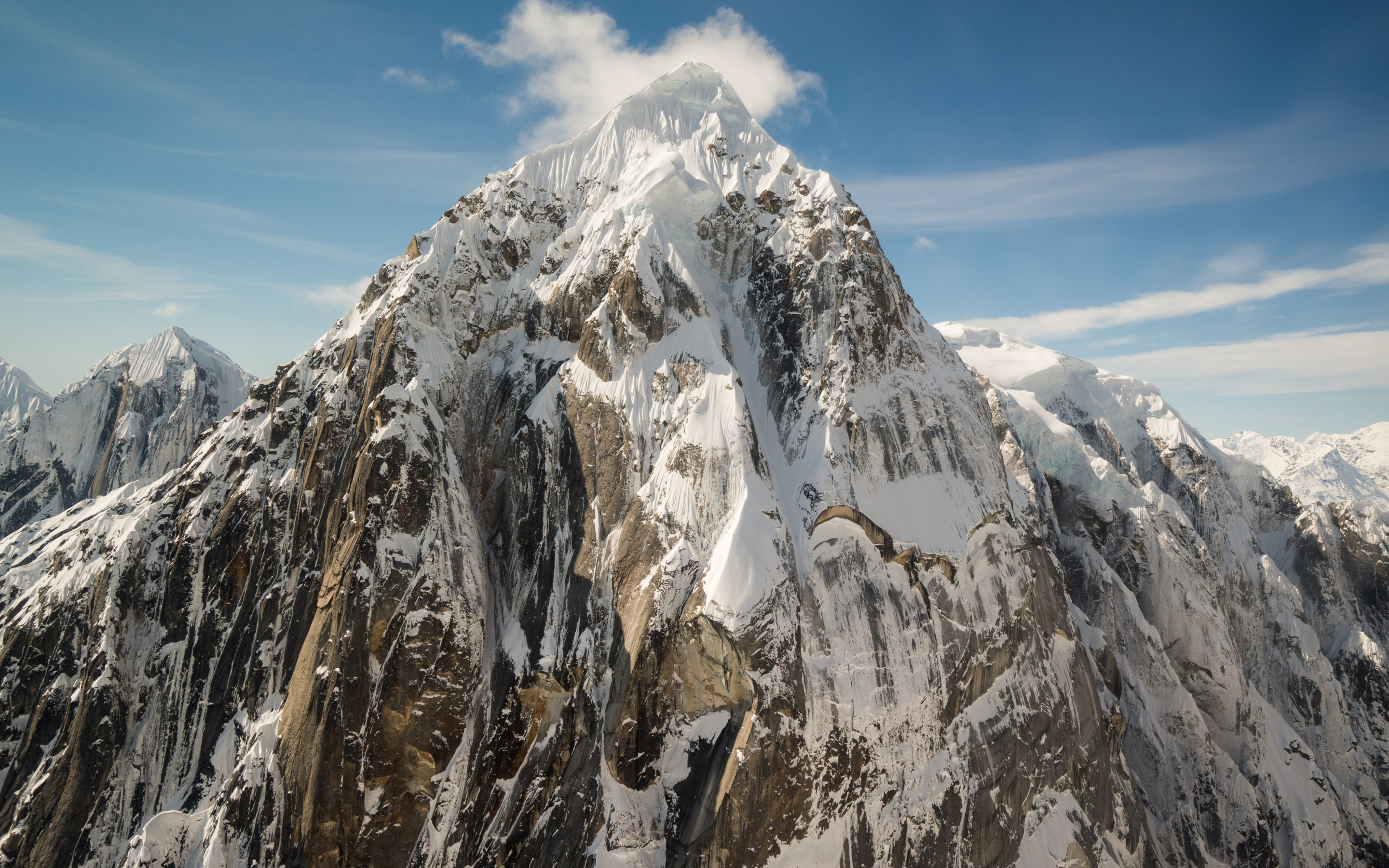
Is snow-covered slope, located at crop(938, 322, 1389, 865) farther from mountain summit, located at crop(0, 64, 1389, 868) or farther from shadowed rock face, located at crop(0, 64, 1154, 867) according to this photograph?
shadowed rock face, located at crop(0, 64, 1154, 867)

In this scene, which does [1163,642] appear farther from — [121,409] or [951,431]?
[121,409]

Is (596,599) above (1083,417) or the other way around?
the other way around

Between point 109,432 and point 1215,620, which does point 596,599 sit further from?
point 109,432

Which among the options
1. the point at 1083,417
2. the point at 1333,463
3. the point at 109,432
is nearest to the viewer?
the point at 1083,417

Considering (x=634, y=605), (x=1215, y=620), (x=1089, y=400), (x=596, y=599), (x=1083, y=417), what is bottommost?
(x=1215, y=620)

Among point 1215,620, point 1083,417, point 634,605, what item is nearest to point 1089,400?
point 1083,417

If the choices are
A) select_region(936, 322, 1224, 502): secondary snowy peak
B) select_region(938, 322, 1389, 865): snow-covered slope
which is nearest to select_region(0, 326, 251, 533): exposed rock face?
select_region(936, 322, 1224, 502): secondary snowy peak

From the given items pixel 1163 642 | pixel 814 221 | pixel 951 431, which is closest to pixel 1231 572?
pixel 1163 642
